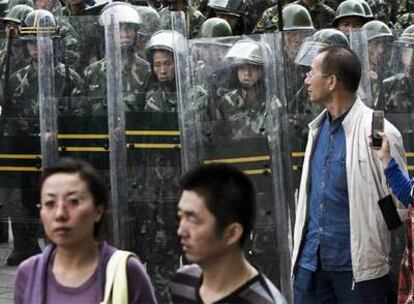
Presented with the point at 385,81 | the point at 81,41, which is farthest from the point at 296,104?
the point at 81,41

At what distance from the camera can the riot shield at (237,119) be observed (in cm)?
813

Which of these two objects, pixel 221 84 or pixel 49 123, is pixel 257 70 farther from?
pixel 49 123

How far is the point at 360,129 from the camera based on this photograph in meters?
5.66

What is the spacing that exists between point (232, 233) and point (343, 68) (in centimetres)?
229

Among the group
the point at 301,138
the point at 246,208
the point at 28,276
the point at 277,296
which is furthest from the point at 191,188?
the point at 301,138

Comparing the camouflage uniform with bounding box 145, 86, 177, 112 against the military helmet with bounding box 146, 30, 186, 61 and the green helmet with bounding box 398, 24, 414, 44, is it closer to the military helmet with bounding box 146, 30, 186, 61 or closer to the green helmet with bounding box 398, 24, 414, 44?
the military helmet with bounding box 146, 30, 186, 61

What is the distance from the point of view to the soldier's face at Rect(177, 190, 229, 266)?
3602 millimetres

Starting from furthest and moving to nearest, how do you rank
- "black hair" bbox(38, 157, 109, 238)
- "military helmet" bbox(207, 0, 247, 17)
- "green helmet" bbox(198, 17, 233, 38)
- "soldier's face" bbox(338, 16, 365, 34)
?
"military helmet" bbox(207, 0, 247, 17) → "soldier's face" bbox(338, 16, 365, 34) → "green helmet" bbox(198, 17, 233, 38) → "black hair" bbox(38, 157, 109, 238)

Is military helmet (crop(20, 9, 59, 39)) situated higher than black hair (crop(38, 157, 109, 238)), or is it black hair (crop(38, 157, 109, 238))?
military helmet (crop(20, 9, 59, 39))

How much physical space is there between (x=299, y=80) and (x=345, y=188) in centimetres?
252

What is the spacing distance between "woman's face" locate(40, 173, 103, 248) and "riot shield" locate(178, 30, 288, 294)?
4209 millimetres

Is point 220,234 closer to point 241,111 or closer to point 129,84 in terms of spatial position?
point 241,111

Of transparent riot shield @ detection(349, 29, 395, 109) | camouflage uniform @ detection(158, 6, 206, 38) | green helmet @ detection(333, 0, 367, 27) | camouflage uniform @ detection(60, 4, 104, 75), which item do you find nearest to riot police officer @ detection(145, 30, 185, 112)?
camouflage uniform @ detection(60, 4, 104, 75)

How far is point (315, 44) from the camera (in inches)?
314
